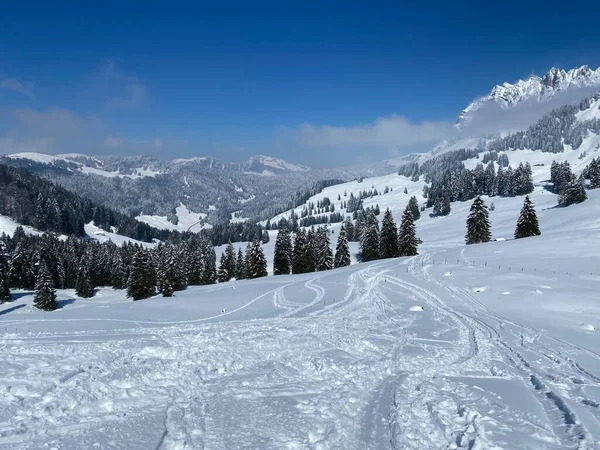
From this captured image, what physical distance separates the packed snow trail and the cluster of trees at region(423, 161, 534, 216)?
14008 cm

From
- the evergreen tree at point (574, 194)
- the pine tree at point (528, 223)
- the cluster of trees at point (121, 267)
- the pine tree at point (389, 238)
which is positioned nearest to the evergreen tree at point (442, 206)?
the evergreen tree at point (574, 194)

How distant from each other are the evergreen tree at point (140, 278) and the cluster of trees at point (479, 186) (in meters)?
119

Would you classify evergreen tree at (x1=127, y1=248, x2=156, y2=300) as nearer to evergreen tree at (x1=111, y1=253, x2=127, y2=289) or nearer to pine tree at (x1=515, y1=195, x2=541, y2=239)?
evergreen tree at (x1=111, y1=253, x2=127, y2=289)

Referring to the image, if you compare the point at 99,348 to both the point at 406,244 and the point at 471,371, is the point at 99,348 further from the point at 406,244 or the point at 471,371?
the point at 406,244

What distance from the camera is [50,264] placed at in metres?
93.1

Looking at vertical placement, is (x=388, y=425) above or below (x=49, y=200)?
below

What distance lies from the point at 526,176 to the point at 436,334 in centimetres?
14813

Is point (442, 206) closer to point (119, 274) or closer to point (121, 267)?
point (121, 267)

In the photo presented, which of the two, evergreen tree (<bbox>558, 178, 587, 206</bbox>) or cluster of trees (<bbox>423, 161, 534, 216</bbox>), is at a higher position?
cluster of trees (<bbox>423, 161, 534, 216</bbox>)

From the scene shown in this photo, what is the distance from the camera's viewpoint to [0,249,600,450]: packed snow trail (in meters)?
8.01

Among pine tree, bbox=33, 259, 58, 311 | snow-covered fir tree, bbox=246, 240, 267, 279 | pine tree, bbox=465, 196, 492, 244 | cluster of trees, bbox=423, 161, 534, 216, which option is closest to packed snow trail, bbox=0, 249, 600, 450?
pine tree, bbox=33, 259, 58, 311

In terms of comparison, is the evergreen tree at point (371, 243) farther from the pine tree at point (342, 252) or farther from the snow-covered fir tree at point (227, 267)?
the snow-covered fir tree at point (227, 267)

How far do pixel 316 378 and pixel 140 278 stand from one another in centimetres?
5414

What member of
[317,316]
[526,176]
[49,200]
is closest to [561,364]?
[317,316]
